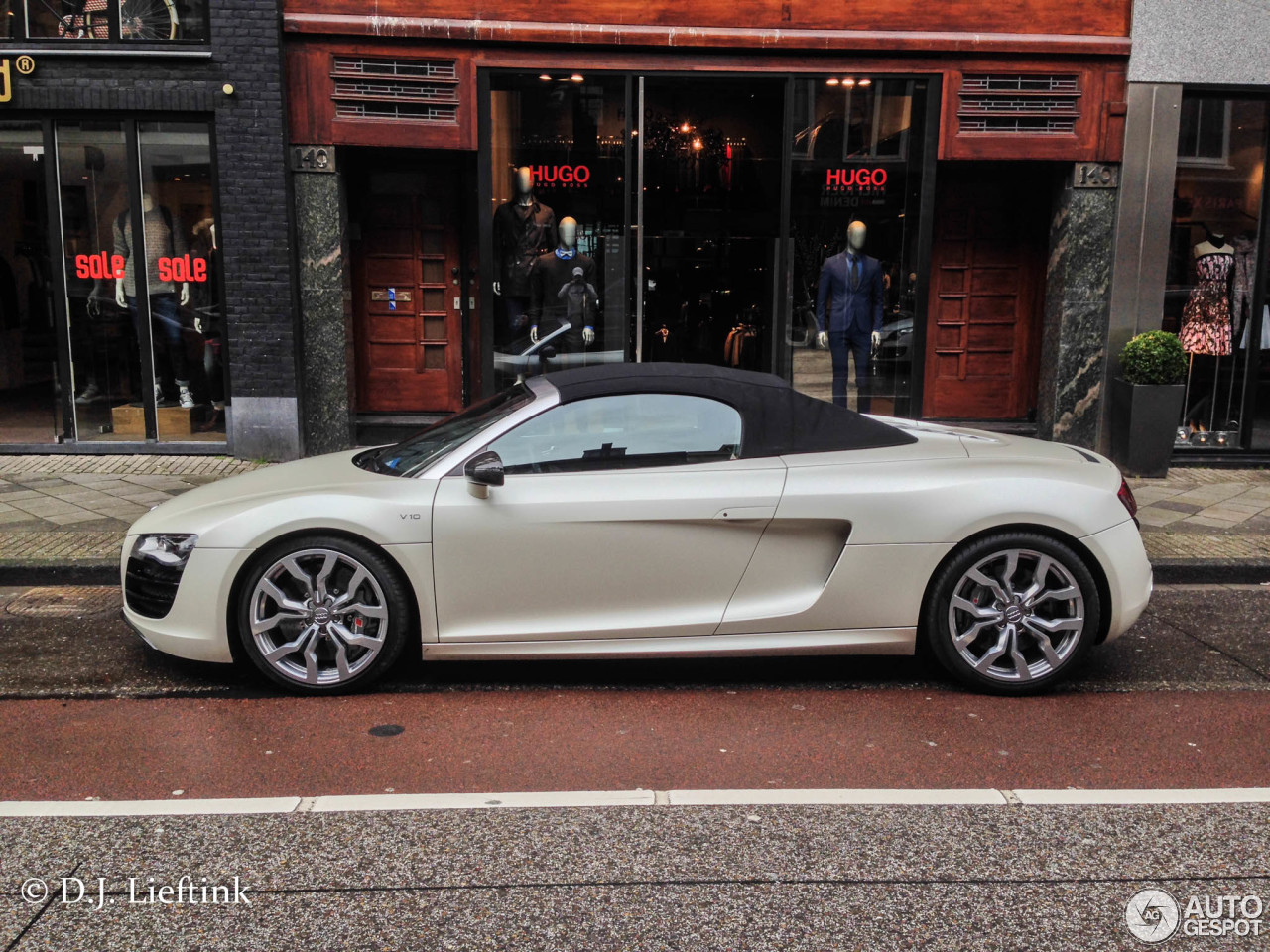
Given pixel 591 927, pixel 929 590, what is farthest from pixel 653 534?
pixel 591 927

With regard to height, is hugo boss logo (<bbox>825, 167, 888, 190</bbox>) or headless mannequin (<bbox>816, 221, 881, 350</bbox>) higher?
hugo boss logo (<bbox>825, 167, 888, 190</bbox>)

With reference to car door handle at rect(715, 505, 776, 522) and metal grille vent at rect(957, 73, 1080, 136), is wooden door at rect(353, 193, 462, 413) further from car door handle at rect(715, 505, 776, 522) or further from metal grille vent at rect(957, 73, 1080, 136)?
car door handle at rect(715, 505, 776, 522)

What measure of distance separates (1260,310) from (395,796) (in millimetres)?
9968

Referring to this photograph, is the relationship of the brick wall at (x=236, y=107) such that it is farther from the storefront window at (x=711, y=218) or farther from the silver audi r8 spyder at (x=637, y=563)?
the silver audi r8 spyder at (x=637, y=563)

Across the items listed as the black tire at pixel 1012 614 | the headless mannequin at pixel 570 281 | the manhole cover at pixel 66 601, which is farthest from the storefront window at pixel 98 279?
the black tire at pixel 1012 614

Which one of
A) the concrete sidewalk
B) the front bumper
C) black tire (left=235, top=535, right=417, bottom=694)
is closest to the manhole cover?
the concrete sidewalk

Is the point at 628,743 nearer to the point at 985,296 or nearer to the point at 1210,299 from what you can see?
the point at 985,296

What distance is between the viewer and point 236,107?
10164 millimetres

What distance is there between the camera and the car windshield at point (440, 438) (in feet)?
17.2

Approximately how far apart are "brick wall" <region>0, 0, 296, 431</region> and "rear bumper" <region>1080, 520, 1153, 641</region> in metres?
7.59

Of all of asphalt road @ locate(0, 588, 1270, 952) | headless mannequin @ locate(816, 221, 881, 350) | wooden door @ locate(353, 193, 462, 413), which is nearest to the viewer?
asphalt road @ locate(0, 588, 1270, 952)

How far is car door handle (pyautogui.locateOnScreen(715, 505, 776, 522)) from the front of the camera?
4945 millimetres

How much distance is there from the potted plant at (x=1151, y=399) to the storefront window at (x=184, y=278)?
8.10 metres

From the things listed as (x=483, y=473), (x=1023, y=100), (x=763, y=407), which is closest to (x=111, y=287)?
(x=483, y=473)
